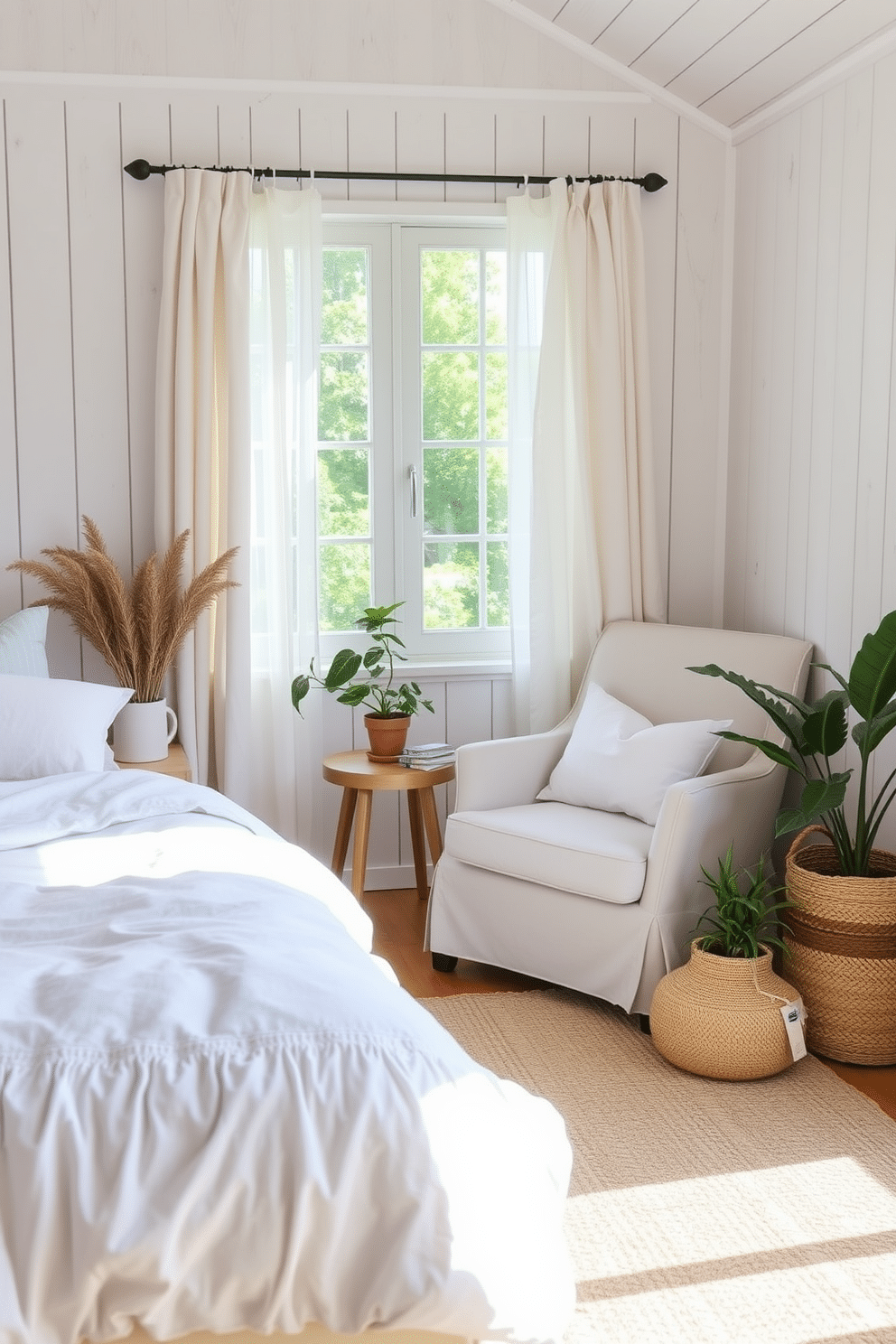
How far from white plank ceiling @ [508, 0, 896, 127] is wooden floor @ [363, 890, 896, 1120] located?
8.09 feet

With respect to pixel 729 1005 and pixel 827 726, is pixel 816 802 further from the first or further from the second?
pixel 729 1005

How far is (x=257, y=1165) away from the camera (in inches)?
53.6

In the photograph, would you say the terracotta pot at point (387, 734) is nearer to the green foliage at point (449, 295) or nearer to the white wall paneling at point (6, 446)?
the white wall paneling at point (6, 446)

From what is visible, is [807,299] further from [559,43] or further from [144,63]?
[144,63]

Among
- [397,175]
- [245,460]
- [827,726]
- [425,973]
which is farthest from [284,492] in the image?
[827,726]

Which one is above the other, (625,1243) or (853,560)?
(853,560)

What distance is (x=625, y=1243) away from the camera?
212 cm

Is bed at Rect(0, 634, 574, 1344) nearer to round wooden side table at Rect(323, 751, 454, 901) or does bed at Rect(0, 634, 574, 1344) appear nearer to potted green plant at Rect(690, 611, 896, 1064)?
potted green plant at Rect(690, 611, 896, 1064)

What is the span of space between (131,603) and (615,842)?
5.12ft

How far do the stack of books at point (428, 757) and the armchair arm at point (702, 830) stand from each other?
814 millimetres

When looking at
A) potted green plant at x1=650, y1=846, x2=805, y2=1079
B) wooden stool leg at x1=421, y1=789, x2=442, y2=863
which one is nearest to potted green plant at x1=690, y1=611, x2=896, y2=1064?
potted green plant at x1=650, y1=846, x2=805, y2=1079

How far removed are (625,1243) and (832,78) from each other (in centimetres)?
291

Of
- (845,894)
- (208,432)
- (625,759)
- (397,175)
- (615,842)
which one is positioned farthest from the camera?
(397,175)

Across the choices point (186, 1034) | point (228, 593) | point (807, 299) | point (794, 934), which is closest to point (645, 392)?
point (807, 299)
